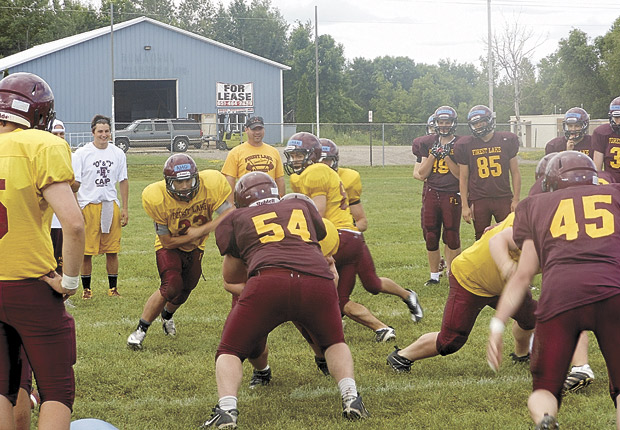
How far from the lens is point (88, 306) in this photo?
305 inches

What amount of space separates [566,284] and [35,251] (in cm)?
236

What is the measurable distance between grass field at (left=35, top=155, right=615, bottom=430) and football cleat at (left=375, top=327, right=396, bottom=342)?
3.3 inches

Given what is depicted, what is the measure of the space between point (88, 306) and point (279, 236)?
406 centimetres

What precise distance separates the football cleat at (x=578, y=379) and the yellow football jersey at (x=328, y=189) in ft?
6.80

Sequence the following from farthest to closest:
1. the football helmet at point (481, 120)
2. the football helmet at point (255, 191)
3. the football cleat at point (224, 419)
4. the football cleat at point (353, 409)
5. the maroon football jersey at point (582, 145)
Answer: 1. the football helmet at point (481, 120)
2. the maroon football jersey at point (582, 145)
3. the football helmet at point (255, 191)
4. the football cleat at point (353, 409)
5. the football cleat at point (224, 419)

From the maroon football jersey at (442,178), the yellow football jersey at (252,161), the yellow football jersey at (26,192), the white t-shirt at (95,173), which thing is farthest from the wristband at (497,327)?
the white t-shirt at (95,173)

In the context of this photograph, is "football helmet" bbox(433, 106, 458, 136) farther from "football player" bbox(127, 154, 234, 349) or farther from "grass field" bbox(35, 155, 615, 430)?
"football player" bbox(127, 154, 234, 349)

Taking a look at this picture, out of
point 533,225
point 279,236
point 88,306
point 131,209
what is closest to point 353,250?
point 279,236

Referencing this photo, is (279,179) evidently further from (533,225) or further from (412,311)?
(533,225)

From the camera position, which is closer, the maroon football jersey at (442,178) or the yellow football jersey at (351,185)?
the yellow football jersey at (351,185)

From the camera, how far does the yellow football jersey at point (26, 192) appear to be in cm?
323

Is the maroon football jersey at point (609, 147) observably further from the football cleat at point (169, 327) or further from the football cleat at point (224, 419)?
the football cleat at point (224, 419)

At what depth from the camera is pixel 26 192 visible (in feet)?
10.7

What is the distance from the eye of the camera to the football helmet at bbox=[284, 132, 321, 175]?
20.2ft
